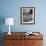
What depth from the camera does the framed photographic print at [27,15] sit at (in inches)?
178

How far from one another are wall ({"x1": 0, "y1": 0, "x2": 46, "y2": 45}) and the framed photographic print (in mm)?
103

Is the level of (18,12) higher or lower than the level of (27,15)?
higher

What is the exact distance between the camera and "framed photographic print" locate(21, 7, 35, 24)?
178 inches

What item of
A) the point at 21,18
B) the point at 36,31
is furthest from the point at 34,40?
the point at 21,18

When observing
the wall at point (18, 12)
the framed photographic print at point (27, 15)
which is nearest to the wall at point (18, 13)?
the wall at point (18, 12)

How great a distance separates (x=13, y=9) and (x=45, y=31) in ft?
4.35

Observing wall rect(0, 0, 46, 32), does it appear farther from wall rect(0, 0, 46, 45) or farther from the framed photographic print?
the framed photographic print

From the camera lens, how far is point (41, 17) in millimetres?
4562

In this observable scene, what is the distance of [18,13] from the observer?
454 cm

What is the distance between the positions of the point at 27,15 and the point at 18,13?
0.31m

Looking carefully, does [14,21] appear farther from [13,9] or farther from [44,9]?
[44,9]

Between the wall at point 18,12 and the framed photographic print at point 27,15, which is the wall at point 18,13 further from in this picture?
the framed photographic print at point 27,15

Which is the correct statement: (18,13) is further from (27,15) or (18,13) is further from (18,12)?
(27,15)

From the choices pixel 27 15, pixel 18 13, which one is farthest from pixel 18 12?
pixel 27 15
